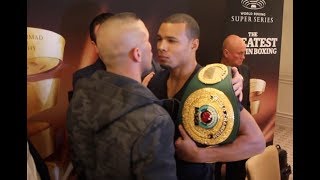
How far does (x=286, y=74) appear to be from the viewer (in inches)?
99.4

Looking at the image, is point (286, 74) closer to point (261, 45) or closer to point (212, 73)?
point (261, 45)

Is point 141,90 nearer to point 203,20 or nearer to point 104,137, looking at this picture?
point 104,137

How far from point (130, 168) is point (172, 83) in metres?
0.40

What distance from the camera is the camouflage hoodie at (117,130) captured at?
4.51 ft

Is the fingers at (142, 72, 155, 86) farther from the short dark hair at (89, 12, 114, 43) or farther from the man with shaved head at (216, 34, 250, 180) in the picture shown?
the man with shaved head at (216, 34, 250, 180)

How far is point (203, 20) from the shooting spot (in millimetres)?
1603

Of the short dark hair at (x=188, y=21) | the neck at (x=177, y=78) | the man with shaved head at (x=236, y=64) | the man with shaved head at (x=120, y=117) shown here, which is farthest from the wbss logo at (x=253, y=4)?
the man with shaved head at (x=120, y=117)

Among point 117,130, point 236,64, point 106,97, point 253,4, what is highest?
point 253,4

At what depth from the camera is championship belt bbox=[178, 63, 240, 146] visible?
155 centimetres

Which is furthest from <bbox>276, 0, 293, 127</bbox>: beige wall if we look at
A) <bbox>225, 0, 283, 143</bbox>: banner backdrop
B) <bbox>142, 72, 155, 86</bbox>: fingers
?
<bbox>142, 72, 155, 86</bbox>: fingers

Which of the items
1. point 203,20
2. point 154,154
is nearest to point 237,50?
point 203,20

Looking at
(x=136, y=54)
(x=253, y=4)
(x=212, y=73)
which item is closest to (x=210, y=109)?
(x=212, y=73)

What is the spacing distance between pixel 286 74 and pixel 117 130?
154 centimetres
